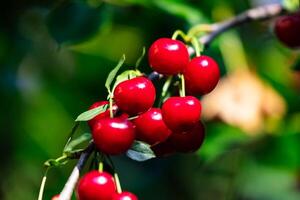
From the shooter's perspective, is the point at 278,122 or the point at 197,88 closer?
the point at 197,88

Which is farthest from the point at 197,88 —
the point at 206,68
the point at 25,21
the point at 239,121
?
the point at 25,21

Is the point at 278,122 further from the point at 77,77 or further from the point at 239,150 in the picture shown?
the point at 77,77

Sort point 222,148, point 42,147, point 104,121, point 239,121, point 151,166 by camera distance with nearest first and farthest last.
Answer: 1. point 104,121
2. point 222,148
3. point 239,121
4. point 151,166
5. point 42,147

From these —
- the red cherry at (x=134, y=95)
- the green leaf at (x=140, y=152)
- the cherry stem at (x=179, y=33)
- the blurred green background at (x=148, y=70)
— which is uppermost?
the cherry stem at (x=179, y=33)

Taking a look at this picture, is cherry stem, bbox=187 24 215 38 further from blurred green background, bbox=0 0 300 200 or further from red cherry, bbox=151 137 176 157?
blurred green background, bbox=0 0 300 200

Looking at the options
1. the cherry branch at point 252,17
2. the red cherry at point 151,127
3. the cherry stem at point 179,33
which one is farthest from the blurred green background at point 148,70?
the red cherry at point 151,127

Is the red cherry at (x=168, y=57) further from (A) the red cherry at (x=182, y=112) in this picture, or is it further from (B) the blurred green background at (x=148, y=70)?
(B) the blurred green background at (x=148, y=70)

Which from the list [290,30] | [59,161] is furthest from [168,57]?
[290,30]
